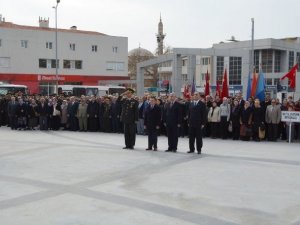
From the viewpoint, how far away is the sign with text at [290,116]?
1569 cm

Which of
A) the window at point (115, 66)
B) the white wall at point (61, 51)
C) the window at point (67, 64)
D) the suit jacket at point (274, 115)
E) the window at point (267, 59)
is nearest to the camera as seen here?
the suit jacket at point (274, 115)

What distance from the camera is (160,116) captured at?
14.0 metres

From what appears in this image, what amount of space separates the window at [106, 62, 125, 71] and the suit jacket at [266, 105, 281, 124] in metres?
48.2

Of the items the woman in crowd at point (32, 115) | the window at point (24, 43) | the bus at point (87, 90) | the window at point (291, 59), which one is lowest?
the woman in crowd at point (32, 115)

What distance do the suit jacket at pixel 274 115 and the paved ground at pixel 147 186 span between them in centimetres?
197

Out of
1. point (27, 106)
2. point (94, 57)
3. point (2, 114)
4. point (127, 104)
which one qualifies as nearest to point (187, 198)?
point (127, 104)

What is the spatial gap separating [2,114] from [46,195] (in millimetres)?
16947

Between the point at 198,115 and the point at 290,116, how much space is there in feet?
14.7

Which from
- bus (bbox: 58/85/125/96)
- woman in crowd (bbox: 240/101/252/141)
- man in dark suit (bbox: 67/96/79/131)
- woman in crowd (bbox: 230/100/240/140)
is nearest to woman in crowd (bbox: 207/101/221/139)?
woman in crowd (bbox: 230/100/240/140)

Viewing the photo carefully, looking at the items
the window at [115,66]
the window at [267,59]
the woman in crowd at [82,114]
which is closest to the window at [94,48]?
the window at [115,66]

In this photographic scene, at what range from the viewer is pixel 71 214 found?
21.8 ft

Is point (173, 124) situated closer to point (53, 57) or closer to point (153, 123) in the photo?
point (153, 123)

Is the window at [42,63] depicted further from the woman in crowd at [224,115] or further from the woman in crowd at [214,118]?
the woman in crowd at [224,115]

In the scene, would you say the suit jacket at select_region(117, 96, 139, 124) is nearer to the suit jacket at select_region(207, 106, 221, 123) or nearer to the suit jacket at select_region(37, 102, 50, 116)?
the suit jacket at select_region(207, 106, 221, 123)
